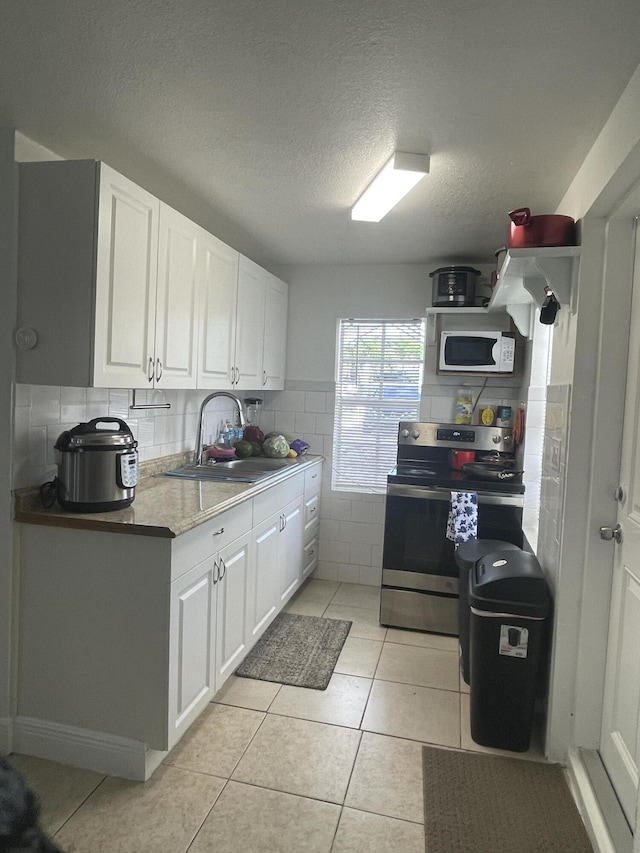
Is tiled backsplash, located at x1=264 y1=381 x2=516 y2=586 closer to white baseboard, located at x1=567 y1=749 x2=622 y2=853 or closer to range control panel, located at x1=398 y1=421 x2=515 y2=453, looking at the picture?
range control panel, located at x1=398 y1=421 x2=515 y2=453

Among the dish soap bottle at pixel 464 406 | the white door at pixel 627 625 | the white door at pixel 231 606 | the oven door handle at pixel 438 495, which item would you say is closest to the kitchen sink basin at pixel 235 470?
the white door at pixel 231 606

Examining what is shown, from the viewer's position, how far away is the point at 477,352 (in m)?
3.64

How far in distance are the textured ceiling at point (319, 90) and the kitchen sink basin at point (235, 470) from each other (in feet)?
4.52

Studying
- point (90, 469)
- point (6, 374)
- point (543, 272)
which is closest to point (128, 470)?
point (90, 469)

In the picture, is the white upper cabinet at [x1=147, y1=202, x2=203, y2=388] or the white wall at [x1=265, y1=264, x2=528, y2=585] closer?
the white upper cabinet at [x1=147, y1=202, x2=203, y2=388]

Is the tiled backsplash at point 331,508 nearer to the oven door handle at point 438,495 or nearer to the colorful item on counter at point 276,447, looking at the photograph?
the colorful item on counter at point 276,447

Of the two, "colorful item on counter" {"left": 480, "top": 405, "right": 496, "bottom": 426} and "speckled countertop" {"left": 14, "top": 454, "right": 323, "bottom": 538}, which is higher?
"colorful item on counter" {"left": 480, "top": 405, "right": 496, "bottom": 426}

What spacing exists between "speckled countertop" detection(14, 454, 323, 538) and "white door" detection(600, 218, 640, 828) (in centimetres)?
150

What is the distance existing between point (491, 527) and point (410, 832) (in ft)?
5.58

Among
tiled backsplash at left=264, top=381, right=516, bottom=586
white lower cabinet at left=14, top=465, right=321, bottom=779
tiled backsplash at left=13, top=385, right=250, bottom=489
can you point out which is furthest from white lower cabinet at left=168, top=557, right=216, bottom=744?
tiled backsplash at left=264, top=381, right=516, bottom=586

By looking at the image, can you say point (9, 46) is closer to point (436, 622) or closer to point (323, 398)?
point (323, 398)

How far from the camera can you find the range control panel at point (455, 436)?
3.67 metres

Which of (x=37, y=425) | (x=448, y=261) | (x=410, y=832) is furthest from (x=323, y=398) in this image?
(x=410, y=832)

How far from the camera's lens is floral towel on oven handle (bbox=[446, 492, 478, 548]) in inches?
124
